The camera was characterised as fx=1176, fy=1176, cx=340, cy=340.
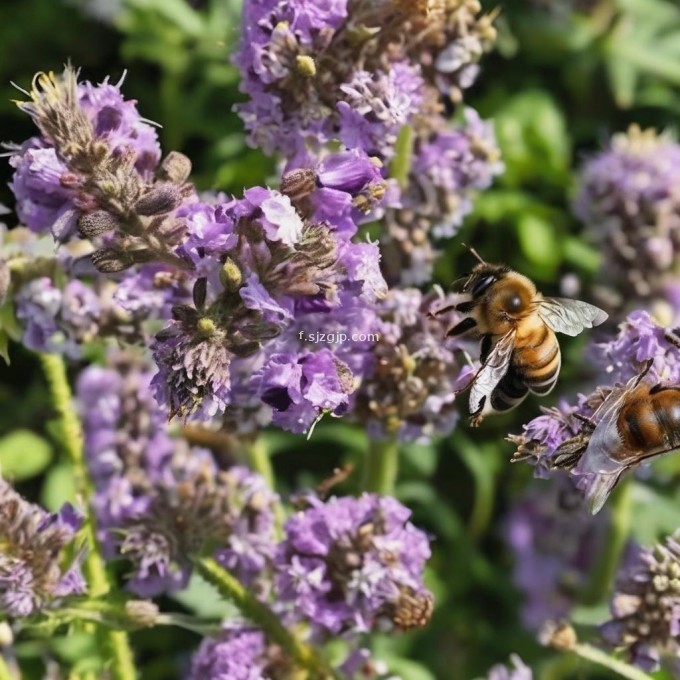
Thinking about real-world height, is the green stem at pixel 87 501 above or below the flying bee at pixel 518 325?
below

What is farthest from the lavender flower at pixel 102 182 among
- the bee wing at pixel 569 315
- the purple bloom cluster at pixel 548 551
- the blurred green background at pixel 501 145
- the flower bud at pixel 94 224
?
the purple bloom cluster at pixel 548 551

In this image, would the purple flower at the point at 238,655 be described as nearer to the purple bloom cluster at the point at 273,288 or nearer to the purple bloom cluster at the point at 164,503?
the purple bloom cluster at the point at 164,503

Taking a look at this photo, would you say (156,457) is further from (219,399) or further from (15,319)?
(219,399)

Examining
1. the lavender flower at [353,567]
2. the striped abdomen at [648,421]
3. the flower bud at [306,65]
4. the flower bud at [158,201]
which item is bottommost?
the lavender flower at [353,567]

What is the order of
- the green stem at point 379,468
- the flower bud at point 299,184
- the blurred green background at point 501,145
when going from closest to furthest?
1. the flower bud at point 299,184
2. the green stem at point 379,468
3. the blurred green background at point 501,145

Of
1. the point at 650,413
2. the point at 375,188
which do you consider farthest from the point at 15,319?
the point at 650,413

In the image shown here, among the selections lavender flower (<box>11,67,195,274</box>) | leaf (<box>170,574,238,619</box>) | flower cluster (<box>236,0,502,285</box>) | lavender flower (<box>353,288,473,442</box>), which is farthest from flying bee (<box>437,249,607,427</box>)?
leaf (<box>170,574,238,619</box>)

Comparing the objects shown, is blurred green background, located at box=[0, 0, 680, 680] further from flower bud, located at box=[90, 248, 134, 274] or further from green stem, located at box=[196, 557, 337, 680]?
flower bud, located at box=[90, 248, 134, 274]

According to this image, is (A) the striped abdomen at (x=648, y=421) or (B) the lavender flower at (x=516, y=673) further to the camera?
(B) the lavender flower at (x=516, y=673)
